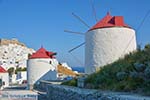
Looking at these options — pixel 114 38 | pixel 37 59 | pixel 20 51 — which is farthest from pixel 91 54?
pixel 20 51

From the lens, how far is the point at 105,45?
16484mm

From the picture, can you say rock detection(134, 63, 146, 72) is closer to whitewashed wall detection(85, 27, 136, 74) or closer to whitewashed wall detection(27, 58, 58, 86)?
whitewashed wall detection(85, 27, 136, 74)

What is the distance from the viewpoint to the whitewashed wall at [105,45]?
Result: 1648 cm

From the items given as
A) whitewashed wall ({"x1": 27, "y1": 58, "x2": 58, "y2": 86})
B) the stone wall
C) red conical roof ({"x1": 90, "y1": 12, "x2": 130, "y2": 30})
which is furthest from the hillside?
whitewashed wall ({"x1": 27, "y1": 58, "x2": 58, "y2": 86})

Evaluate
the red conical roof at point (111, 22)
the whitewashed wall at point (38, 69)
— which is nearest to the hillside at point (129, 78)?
the red conical roof at point (111, 22)

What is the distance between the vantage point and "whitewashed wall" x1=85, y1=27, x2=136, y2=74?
1648 cm

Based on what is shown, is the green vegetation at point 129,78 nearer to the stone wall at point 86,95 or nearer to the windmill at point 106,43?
the stone wall at point 86,95

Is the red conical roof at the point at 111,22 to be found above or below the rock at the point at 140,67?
above

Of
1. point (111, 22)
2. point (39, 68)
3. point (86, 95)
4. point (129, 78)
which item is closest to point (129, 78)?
point (129, 78)

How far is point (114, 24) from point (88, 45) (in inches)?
76.9

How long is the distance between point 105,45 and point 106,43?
0.41 ft

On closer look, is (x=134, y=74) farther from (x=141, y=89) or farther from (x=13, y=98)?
(x=13, y=98)

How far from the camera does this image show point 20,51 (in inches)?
3516

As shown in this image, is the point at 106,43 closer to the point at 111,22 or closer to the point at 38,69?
the point at 111,22
